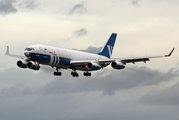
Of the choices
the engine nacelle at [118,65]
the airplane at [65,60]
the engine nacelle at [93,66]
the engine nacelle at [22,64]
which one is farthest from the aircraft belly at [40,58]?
the engine nacelle at [118,65]

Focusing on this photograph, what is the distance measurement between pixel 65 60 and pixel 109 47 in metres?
23.2

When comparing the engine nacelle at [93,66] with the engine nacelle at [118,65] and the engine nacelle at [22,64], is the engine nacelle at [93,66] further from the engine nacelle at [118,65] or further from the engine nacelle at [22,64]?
the engine nacelle at [22,64]

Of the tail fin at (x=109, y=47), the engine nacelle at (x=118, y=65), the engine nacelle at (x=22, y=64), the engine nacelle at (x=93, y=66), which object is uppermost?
the tail fin at (x=109, y=47)

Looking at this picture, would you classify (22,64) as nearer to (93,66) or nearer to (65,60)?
(65,60)

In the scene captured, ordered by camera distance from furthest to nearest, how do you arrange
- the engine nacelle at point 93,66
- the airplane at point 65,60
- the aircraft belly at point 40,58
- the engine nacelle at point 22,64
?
1. the engine nacelle at point 93,66
2. the engine nacelle at point 22,64
3. the airplane at point 65,60
4. the aircraft belly at point 40,58

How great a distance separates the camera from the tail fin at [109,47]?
103 m

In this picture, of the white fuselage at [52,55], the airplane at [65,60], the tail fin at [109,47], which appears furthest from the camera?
the tail fin at [109,47]

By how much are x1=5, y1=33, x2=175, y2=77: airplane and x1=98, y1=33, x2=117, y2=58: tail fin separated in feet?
27.0

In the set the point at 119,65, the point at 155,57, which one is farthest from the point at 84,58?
the point at 155,57

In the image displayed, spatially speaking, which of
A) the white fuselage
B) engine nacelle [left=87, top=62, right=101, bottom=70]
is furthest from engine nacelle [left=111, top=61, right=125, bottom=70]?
the white fuselage

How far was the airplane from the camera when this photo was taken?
79.6 metres

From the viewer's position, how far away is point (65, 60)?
281 feet

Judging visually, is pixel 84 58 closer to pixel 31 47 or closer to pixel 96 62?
pixel 96 62

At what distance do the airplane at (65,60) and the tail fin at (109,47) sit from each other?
27.0 ft
